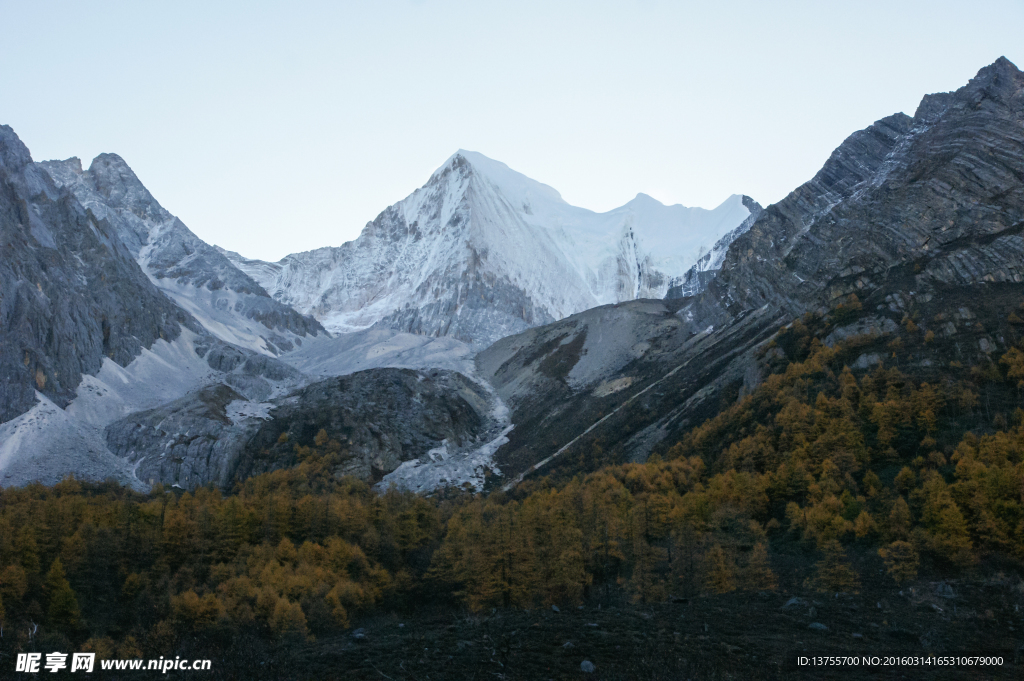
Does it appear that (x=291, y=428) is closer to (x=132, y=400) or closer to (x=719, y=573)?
(x=132, y=400)

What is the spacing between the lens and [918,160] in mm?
123312

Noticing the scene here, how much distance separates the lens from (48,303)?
157m

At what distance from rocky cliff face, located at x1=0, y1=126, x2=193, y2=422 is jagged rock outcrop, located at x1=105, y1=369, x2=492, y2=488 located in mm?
20161

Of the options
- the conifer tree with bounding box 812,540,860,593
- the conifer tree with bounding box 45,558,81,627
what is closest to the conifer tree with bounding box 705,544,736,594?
the conifer tree with bounding box 812,540,860,593

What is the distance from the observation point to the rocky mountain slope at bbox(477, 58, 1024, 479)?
3688 inches

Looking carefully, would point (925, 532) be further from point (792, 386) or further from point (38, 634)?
point (38, 634)

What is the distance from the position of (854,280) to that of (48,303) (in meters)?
160

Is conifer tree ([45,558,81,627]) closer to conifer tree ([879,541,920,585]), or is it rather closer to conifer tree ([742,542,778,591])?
conifer tree ([742,542,778,591])

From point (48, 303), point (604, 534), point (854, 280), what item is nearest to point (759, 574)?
point (604, 534)

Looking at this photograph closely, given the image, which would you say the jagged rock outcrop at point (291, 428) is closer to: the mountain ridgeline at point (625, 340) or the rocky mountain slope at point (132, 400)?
the rocky mountain slope at point (132, 400)

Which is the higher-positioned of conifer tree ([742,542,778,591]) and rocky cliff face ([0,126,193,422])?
rocky cliff face ([0,126,193,422])

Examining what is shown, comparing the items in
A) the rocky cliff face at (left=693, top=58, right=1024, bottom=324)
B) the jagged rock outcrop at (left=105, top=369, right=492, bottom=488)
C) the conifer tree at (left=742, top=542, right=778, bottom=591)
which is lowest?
the conifer tree at (left=742, top=542, right=778, bottom=591)

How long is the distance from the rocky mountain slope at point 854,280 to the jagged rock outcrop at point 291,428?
712 inches

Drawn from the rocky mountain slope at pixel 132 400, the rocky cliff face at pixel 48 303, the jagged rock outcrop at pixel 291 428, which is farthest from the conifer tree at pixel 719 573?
the rocky cliff face at pixel 48 303
